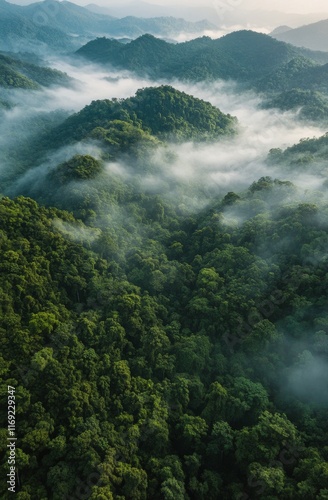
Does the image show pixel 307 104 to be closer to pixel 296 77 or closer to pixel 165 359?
pixel 296 77

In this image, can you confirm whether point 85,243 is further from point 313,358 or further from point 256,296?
point 313,358

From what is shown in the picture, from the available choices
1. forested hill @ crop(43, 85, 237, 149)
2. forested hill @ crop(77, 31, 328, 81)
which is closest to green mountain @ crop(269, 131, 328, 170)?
forested hill @ crop(43, 85, 237, 149)

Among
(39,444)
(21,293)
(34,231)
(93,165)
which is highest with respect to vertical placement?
(93,165)

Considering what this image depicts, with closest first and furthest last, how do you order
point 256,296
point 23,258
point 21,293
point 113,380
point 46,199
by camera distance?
point 113,380 → point 21,293 → point 23,258 → point 256,296 → point 46,199

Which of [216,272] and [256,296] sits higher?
[216,272]

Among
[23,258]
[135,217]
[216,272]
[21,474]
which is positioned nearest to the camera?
[21,474]

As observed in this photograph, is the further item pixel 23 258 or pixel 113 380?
pixel 23 258

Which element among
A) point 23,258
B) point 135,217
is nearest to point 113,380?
point 23,258

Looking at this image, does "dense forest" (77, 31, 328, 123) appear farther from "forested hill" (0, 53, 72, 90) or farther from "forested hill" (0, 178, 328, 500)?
"forested hill" (0, 178, 328, 500)
